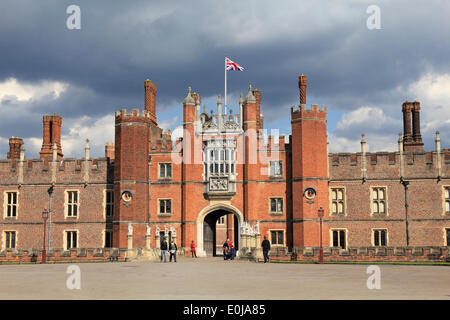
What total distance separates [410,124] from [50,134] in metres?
29.7

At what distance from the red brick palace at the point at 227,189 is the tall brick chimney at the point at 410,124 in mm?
5522

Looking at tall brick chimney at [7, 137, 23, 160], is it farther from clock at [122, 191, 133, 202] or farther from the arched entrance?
the arched entrance

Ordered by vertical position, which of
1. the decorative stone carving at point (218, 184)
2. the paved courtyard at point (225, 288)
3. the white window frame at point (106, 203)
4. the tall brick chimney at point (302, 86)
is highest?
the tall brick chimney at point (302, 86)

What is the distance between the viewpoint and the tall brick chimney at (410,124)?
42.4 m

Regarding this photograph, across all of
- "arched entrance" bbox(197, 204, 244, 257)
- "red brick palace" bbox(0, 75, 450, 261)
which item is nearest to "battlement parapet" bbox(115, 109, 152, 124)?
"red brick palace" bbox(0, 75, 450, 261)

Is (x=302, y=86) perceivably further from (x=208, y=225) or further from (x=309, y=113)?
(x=208, y=225)

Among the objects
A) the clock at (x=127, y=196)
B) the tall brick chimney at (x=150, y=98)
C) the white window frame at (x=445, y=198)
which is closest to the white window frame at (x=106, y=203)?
the clock at (x=127, y=196)

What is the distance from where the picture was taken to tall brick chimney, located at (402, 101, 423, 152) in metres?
42.4

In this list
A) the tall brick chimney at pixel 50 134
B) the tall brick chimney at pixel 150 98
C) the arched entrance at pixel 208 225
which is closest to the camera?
the arched entrance at pixel 208 225

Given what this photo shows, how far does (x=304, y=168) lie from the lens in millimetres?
35562

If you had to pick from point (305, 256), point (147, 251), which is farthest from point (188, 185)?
point (305, 256)

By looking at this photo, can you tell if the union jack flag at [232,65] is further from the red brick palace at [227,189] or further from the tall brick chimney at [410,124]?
the tall brick chimney at [410,124]
